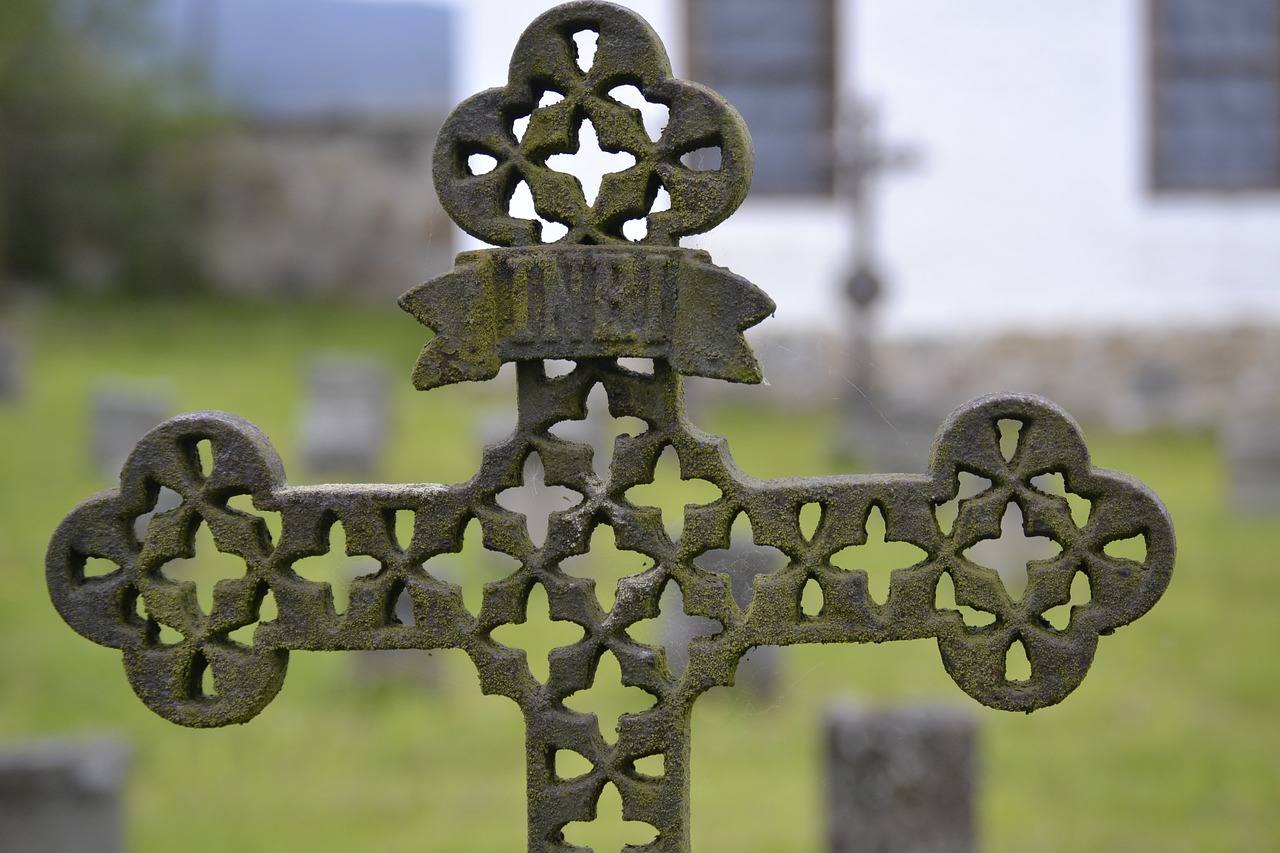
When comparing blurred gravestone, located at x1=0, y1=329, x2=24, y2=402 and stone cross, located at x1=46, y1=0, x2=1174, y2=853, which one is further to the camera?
blurred gravestone, located at x1=0, y1=329, x2=24, y2=402

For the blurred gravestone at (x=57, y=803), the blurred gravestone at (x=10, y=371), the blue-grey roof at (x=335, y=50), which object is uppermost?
the blue-grey roof at (x=335, y=50)

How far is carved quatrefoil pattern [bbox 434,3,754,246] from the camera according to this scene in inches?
57.4

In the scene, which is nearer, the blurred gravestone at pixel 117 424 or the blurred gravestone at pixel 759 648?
the blurred gravestone at pixel 759 648

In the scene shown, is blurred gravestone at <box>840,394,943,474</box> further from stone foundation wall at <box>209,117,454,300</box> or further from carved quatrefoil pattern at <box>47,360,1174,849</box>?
stone foundation wall at <box>209,117,454,300</box>

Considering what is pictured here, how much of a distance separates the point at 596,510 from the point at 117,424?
7849mm

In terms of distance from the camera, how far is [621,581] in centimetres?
155

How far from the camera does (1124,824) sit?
405 centimetres

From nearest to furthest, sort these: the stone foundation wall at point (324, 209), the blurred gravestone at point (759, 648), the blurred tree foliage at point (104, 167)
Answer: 1. the blurred gravestone at point (759, 648)
2. the blurred tree foliage at point (104, 167)
3. the stone foundation wall at point (324, 209)

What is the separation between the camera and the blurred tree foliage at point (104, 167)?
1569 centimetres

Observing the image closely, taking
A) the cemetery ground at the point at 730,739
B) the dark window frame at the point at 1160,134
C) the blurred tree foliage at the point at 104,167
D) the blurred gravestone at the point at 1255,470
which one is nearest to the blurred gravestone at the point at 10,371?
the cemetery ground at the point at 730,739

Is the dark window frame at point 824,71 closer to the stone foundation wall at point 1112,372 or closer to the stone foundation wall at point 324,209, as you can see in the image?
the stone foundation wall at point 1112,372

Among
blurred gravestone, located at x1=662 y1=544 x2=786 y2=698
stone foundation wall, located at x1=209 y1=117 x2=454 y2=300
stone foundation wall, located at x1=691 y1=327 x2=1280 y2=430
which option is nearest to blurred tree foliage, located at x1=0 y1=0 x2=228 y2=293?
stone foundation wall, located at x1=209 y1=117 x2=454 y2=300

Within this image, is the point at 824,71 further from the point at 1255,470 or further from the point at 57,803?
the point at 57,803

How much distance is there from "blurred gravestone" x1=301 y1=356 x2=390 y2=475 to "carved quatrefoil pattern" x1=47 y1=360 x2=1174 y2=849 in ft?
22.9
